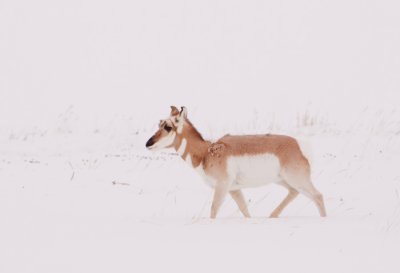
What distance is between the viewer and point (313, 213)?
7648 millimetres

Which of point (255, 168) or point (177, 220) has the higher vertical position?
point (255, 168)

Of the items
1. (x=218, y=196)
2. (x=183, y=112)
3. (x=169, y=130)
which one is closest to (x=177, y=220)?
(x=218, y=196)

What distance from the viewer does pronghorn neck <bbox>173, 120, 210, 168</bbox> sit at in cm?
706

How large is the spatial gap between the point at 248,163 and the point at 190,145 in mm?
735

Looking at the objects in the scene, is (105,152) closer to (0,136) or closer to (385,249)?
(0,136)

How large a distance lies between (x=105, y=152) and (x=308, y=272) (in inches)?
390

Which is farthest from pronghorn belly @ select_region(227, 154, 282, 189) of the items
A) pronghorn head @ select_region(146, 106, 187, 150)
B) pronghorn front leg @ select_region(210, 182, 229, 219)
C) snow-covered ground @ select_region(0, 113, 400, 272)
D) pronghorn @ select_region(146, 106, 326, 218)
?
pronghorn head @ select_region(146, 106, 187, 150)

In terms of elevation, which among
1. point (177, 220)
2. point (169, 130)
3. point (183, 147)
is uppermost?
point (169, 130)

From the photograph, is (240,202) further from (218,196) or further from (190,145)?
(190,145)

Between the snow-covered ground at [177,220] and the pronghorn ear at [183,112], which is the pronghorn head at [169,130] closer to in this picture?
the pronghorn ear at [183,112]

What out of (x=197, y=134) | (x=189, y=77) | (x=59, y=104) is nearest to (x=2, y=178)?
(x=197, y=134)

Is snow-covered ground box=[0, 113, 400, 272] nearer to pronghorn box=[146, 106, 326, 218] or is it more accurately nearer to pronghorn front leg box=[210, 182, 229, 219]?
pronghorn front leg box=[210, 182, 229, 219]

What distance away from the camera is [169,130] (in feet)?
23.2

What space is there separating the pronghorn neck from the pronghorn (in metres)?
0.01
